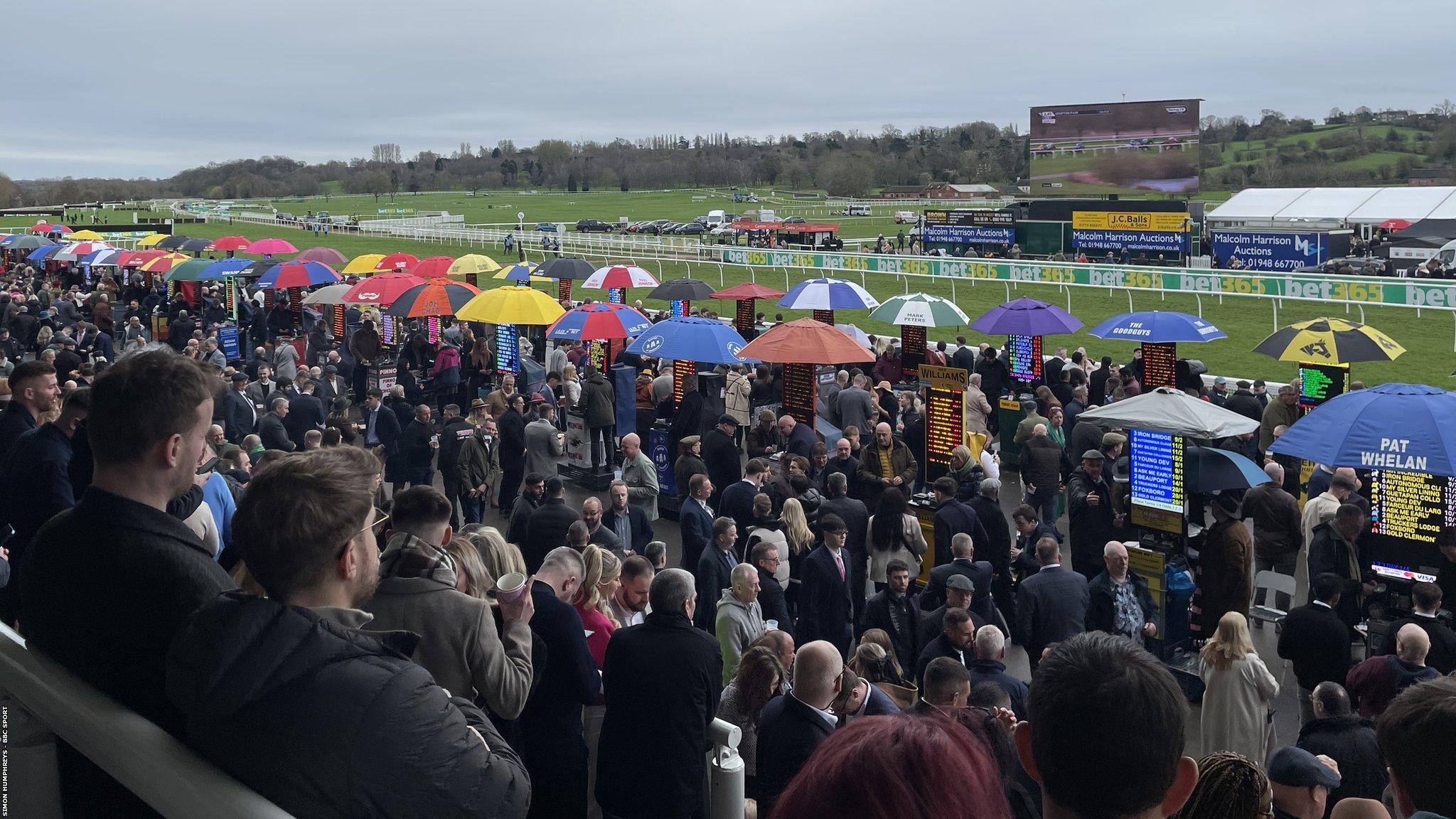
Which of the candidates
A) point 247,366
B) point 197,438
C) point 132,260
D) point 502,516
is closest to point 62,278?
point 132,260

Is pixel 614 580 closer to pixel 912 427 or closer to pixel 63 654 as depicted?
pixel 63 654

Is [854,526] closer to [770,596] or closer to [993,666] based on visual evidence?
[770,596]

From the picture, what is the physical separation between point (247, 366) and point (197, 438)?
22633 millimetres

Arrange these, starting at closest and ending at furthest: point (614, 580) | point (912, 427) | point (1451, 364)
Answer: point (614, 580) < point (912, 427) < point (1451, 364)

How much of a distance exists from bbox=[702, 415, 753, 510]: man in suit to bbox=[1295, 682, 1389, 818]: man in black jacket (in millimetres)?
7351

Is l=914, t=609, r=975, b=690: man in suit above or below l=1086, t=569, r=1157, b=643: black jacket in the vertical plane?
above

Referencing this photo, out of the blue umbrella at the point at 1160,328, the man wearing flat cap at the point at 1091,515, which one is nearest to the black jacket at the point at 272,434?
the man wearing flat cap at the point at 1091,515

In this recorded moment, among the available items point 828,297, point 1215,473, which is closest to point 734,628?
point 1215,473

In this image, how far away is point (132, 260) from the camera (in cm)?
3469

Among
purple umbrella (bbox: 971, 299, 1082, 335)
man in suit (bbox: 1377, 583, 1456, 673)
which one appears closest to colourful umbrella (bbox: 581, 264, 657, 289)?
purple umbrella (bbox: 971, 299, 1082, 335)

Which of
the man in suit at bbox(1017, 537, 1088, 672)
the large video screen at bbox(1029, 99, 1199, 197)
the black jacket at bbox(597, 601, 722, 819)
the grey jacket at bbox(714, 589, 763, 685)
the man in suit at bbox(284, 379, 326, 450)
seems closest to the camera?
the black jacket at bbox(597, 601, 722, 819)

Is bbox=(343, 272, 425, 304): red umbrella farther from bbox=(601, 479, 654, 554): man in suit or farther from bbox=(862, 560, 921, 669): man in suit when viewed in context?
bbox=(862, 560, 921, 669): man in suit

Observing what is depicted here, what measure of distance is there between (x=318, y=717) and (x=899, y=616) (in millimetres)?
6681

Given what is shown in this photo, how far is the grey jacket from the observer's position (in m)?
7.43
